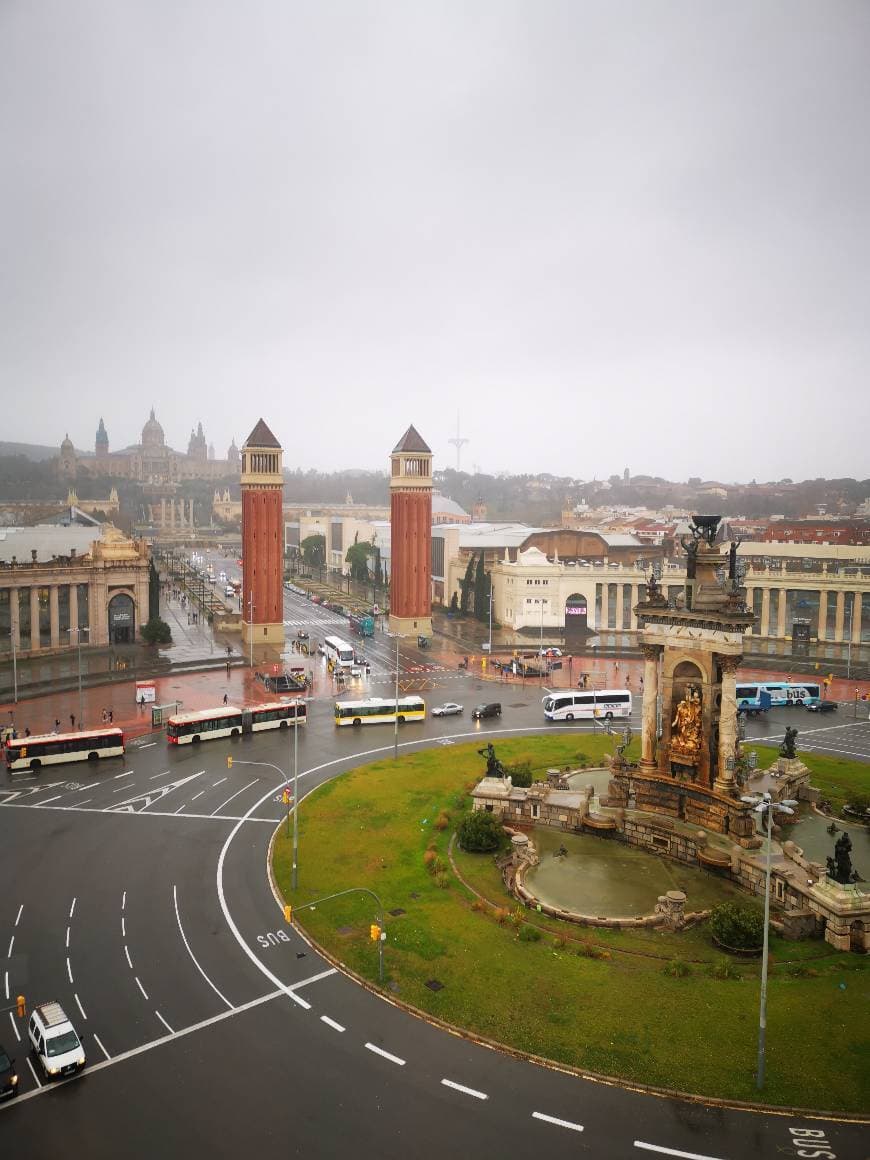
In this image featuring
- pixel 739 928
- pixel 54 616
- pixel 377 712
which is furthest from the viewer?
pixel 54 616

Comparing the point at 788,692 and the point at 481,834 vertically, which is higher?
the point at 481,834

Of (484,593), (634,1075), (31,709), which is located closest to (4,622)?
(31,709)

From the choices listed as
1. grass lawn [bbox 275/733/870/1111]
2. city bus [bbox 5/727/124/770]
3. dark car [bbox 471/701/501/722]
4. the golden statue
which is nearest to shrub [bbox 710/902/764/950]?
grass lawn [bbox 275/733/870/1111]

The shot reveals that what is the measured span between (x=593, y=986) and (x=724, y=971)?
458 cm

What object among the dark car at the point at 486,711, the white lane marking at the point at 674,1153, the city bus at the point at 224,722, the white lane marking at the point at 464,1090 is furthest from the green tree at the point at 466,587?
the white lane marking at the point at 674,1153

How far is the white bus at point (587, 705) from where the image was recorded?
63312 millimetres

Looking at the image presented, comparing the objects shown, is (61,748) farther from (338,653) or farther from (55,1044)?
(338,653)

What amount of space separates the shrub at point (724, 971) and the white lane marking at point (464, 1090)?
972 centimetres

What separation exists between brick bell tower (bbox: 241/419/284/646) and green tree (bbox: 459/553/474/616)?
29358mm

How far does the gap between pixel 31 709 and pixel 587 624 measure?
213ft

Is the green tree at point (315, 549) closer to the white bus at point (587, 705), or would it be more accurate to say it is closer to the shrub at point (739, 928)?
the white bus at point (587, 705)

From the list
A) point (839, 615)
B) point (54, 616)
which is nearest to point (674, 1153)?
point (54, 616)

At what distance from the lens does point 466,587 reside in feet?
385

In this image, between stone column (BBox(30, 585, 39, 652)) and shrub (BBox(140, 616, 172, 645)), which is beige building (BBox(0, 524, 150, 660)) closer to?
stone column (BBox(30, 585, 39, 652))
